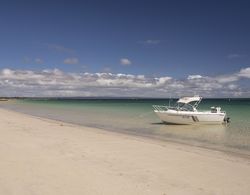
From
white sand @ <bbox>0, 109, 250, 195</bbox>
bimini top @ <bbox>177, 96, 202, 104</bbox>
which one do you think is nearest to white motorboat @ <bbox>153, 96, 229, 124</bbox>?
bimini top @ <bbox>177, 96, 202, 104</bbox>

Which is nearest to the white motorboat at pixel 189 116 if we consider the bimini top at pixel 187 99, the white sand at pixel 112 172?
the bimini top at pixel 187 99

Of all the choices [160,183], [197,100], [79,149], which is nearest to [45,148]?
[79,149]

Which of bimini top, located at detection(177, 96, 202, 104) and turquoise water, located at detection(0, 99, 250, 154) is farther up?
bimini top, located at detection(177, 96, 202, 104)

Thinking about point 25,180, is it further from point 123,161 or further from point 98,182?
point 123,161

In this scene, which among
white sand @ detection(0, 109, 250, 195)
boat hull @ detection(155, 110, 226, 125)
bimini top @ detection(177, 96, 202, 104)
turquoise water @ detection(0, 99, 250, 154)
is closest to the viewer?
white sand @ detection(0, 109, 250, 195)

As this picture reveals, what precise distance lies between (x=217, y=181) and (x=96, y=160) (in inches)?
147

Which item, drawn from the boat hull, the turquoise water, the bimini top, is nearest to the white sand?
the turquoise water

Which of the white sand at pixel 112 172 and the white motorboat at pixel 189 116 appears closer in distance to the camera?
the white sand at pixel 112 172

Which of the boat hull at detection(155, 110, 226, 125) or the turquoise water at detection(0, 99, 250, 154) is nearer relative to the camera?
the turquoise water at detection(0, 99, 250, 154)

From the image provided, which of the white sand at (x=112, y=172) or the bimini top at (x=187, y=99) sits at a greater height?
the bimini top at (x=187, y=99)

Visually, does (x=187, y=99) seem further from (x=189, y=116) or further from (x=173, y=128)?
(x=173, y=128)

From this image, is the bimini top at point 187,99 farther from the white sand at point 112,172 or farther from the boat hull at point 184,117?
the white sand at point 112,172

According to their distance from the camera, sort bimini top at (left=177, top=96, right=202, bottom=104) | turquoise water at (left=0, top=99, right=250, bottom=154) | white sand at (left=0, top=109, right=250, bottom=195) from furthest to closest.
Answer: bimini top at (left=177, top=96, right=202, bottom=104)
turquoise water at (left=0, top=99, right=250, bottom=154)
white sand at (left=0, top=109, right=250, bottom=195)

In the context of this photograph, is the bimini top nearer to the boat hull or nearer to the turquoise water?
the boat hull
